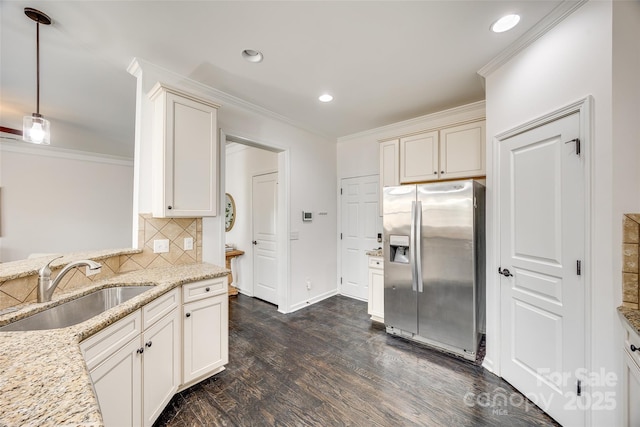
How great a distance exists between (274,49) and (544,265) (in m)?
2.61

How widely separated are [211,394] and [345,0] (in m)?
2.94

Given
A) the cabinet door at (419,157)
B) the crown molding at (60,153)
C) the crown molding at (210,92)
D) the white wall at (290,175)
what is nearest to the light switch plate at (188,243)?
the white wall at (290,175)

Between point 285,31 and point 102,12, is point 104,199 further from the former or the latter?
point 285,31

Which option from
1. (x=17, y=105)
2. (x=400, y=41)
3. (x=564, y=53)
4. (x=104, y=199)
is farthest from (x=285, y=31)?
(x=104, y=199)

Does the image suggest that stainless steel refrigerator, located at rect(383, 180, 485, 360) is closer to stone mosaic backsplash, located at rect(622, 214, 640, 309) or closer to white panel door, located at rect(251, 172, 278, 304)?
stone mosaic backsplash, located at rect(622, 214, 640, 309)

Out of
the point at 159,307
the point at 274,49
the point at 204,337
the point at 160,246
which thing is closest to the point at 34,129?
the point at 160,246

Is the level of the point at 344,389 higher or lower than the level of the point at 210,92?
lower

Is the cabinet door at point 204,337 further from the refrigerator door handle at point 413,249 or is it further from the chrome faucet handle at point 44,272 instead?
the refrigerator door handle at point 413,249

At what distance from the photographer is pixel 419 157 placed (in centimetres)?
308

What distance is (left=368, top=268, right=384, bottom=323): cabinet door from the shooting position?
3.10 meters

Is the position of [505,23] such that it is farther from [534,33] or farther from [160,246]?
[160,246]

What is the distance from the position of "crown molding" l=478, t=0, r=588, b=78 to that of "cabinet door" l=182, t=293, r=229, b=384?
3085 mm

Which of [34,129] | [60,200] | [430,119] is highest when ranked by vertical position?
[430,119]

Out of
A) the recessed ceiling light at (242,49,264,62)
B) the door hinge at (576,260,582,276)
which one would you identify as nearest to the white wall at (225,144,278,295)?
the recessed ceiling light at (242,49,264,62)
